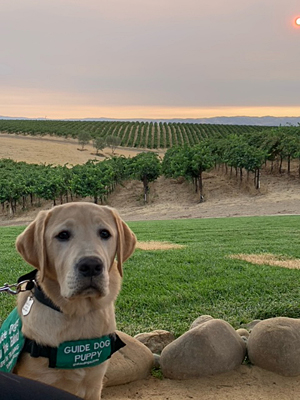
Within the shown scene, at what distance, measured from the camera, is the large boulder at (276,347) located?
4.34 metres

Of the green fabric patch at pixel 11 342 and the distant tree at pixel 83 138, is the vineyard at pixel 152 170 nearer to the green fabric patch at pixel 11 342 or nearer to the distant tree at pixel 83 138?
the green fabric patch at pixel 11 342

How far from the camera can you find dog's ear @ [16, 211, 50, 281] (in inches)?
111

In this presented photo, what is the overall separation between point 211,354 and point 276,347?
0.71 metres

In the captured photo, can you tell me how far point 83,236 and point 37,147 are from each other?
314 ft

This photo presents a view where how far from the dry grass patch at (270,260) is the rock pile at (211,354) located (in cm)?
466

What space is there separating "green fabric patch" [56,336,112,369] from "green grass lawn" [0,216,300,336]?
2.49 m

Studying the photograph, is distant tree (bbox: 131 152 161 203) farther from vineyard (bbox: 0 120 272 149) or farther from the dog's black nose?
vineyard (bbox: 0 120 272 149)

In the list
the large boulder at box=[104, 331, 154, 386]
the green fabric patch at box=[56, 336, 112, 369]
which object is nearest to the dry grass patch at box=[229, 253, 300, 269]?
the large boulder at box=[104, 331, 154, 386]

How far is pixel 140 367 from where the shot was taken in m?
4.30

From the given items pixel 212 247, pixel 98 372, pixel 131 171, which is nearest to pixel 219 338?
pixel 98 372

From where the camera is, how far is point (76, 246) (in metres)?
2.67

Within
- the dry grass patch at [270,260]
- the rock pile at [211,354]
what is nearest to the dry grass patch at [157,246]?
the dry grass patch at [270,260]

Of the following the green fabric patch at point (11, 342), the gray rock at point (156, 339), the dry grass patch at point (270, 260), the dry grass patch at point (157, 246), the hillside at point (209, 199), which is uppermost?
the green fabric patch at point (11, 342)

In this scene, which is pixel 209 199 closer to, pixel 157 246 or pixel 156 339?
pixel 157 246
